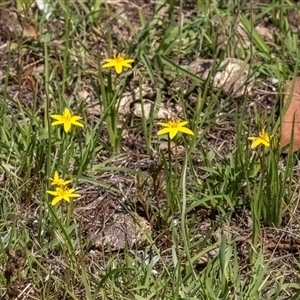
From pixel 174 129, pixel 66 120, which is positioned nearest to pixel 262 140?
pixel 174 129

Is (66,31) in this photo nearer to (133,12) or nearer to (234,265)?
(133,12)

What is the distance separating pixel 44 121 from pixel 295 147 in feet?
3.05

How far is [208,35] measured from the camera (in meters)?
3.40

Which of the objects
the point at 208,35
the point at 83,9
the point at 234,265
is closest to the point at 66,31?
the point at 83,9

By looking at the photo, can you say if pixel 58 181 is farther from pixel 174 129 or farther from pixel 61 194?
pixel 174 129

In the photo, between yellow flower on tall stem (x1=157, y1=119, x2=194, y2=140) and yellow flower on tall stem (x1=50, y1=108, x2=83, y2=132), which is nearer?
yellow flower on tall stem (x1=157, y1=119, x2=194, y2=140)

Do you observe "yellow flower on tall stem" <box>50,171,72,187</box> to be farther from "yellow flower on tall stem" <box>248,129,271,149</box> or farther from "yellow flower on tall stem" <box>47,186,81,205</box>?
"yellow flower on tall stem" <box>248,129,271,149</box>

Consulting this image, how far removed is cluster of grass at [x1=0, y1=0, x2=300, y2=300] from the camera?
2.39 metres

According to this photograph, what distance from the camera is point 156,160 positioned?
2898 mm

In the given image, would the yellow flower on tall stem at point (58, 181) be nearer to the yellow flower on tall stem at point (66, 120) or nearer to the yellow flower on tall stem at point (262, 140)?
the yellow flower on tall stem at point (66, 120)

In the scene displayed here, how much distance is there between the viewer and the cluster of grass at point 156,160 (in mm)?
2395

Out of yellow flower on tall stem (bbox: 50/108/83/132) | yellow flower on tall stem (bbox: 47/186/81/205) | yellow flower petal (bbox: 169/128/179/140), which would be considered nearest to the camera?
yellow flower on tall stem (bbox: 47/186/81/205)

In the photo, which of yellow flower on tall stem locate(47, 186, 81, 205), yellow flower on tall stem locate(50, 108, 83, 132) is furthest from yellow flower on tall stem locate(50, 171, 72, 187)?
yellow flower on tall stem locate(50, 108, 83, 132)

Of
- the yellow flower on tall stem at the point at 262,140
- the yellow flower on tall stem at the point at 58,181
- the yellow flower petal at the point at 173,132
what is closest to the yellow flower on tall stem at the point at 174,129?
the yellow flower petal at the point at 173,132
